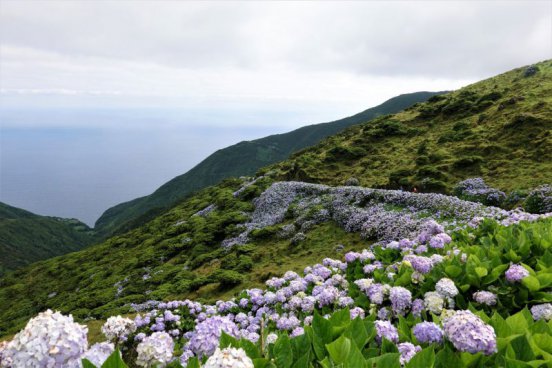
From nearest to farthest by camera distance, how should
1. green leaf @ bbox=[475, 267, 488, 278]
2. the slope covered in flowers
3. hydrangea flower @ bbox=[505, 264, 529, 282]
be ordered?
the slope covered in flowers < hydrangea flower @ bbox=[505, 264, 529, 282] < green leaf @ bbox=[475, 267, 488, 278]

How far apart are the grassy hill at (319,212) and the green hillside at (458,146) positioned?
14cm

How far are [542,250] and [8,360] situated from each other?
7.74 meters

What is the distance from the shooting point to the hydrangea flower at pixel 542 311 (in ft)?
15.2

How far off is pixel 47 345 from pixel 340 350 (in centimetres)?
241

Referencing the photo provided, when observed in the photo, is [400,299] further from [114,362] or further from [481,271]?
[114,362]

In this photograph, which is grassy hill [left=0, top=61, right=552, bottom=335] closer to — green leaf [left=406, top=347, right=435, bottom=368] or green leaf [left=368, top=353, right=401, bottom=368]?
green leaf [left=406, top=347, right=435, bottom=368]

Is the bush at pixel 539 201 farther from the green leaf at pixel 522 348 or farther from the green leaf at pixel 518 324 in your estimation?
the green leaf at pixel 522 348

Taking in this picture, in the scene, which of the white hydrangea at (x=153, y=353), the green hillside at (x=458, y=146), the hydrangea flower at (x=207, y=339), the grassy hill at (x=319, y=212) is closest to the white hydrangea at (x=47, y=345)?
the white hydrangea at (x=153, y=353)

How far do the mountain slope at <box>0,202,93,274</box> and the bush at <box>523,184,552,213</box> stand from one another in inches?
5541

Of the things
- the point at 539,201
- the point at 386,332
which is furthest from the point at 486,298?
the point at 539,201

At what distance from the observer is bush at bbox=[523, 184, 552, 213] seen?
1741 centimetres

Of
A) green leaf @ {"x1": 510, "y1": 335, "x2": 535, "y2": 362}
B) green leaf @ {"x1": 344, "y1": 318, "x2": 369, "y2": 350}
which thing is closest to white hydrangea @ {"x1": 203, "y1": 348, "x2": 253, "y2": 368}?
green leaf @ {"x1": 344, "y1": 318, "x2": 369, "y2": 350}

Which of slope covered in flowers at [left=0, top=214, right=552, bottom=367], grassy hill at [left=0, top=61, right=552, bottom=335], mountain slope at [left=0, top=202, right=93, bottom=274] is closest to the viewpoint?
slope covered in flowers at [left=0, top=214, right=552, bottom=367]

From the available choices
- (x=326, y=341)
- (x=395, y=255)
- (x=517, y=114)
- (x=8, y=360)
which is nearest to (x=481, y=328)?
(x=326, y=341)
